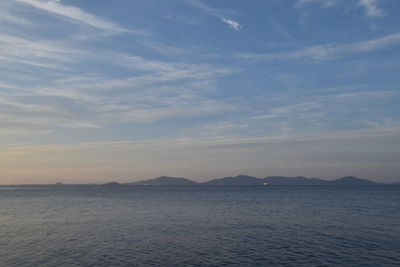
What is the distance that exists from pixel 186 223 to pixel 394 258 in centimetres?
3701

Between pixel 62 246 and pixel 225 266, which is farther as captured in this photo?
pixel 62 246

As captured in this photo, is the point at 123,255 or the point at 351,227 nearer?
the point at 123,255

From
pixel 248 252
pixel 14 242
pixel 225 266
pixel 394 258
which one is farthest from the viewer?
pixel 14 242

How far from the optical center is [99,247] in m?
43.0

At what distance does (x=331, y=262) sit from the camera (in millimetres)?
35438

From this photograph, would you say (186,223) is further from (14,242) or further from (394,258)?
(394,258)

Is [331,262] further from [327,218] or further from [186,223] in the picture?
[327,218]

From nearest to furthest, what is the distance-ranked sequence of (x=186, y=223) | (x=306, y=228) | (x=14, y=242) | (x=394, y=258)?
(x=394, y=258)
(x=14, y=242)
(x=306, y=228)
(x=186, y=223)

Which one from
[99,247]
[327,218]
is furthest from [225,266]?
[327,218]

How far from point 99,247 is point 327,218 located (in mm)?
48606

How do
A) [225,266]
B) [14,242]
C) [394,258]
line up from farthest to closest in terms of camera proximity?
[14,242], [394,258], [225,266]

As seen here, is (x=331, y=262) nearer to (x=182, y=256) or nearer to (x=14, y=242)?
(x=182, y=256)

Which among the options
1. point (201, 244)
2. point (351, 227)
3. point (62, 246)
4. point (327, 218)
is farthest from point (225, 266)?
point (327, 218)

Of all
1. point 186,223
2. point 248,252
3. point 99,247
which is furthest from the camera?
point 186,223
